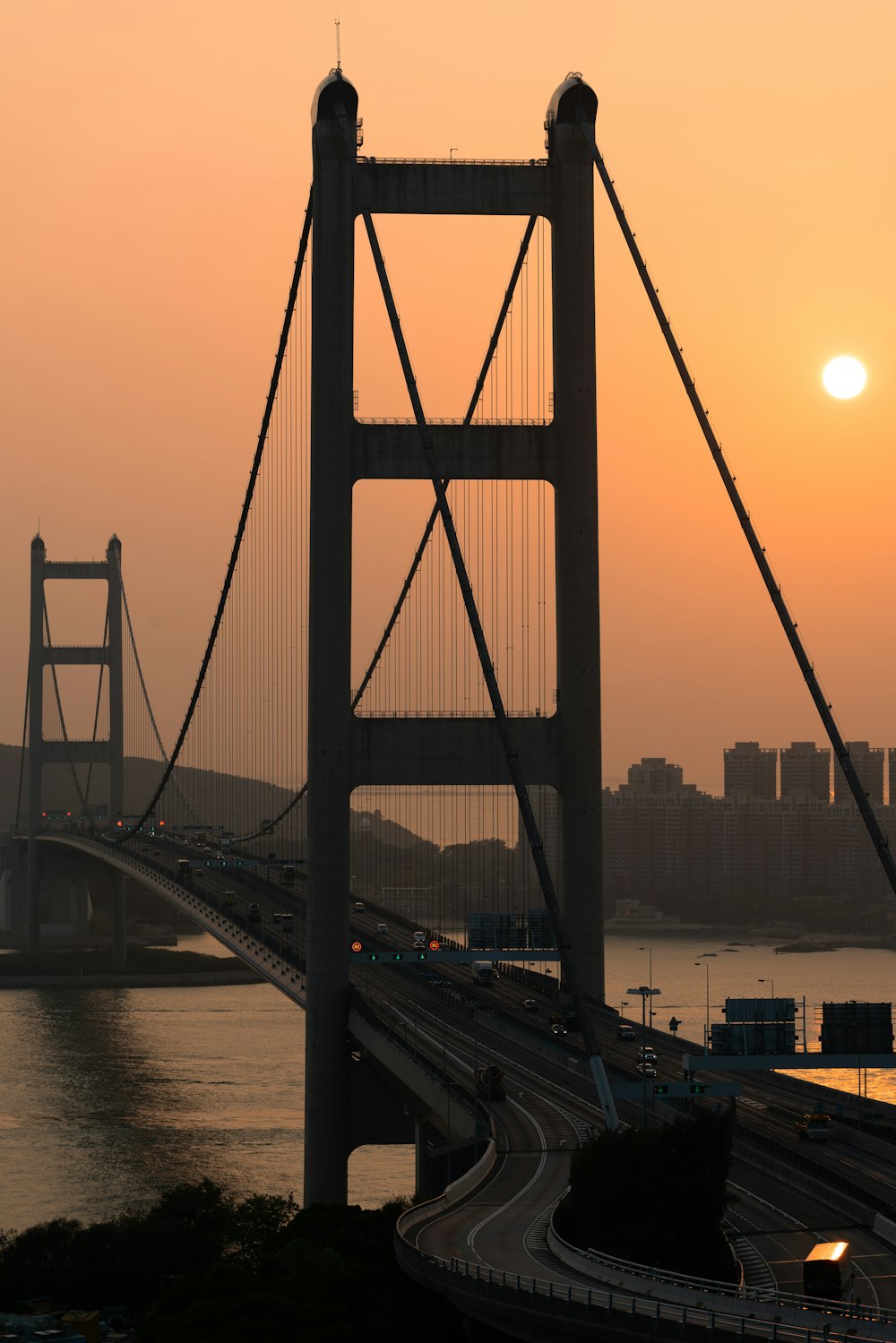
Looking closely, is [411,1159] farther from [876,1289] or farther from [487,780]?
[876,1289]

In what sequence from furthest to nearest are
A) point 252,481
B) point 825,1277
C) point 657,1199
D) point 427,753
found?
1. point 252,481
2. point 427,753
3. point 657,1199
4. point 825,1277

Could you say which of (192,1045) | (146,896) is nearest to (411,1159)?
(192,1045)

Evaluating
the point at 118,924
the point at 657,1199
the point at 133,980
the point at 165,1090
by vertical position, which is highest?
the point at 118,924

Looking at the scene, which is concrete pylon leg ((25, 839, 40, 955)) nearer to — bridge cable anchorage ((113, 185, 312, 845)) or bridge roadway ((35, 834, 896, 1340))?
bridge cable anchorage ((113, 185, 312, 845))

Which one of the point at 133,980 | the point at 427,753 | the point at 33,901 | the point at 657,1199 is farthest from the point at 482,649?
the point at 33,901

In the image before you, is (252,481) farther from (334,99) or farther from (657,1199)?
(657,1199)

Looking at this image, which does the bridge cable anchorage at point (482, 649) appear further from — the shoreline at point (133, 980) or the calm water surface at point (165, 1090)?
the shoreline at point (133, 980)
